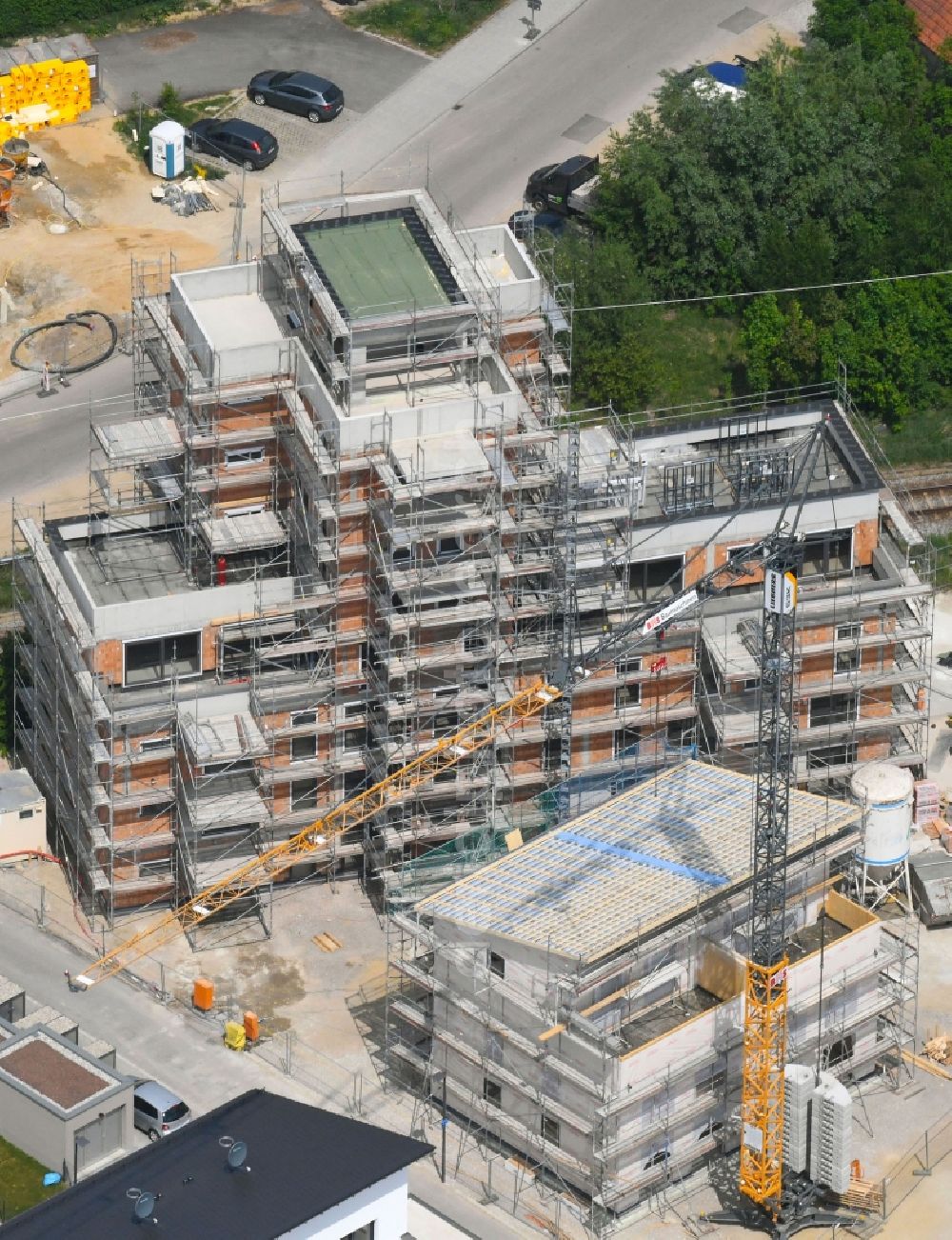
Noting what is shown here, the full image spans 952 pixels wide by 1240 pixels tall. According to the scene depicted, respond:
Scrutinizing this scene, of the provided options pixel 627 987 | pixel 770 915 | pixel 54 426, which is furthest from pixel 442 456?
pixel 54 426

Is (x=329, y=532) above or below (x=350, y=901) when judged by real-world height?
above

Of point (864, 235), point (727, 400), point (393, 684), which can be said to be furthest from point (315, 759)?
point (864, 235)

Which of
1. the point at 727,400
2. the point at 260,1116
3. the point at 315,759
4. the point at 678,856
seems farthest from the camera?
the point at 727,400

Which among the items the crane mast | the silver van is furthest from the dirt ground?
the crane mast

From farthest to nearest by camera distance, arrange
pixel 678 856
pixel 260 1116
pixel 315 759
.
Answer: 1. pixel 315 759
2. pixel 678 856
3. pixel 260 1116

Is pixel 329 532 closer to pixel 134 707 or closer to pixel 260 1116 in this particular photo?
pixel 134 707

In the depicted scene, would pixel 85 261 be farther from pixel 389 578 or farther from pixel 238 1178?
pixel 238 1178

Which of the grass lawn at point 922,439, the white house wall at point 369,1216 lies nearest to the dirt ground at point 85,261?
the grass lawn at point 922,439
